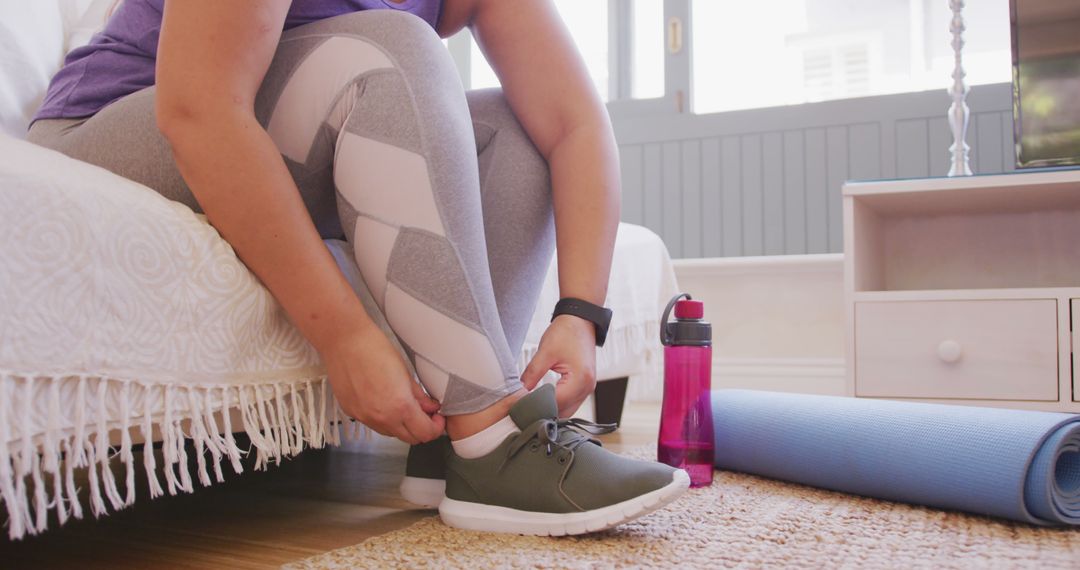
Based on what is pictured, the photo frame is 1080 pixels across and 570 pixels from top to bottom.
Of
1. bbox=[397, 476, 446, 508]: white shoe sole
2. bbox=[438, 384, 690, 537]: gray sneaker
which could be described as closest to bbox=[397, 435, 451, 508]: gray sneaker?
bbox=[397, 476, 446, 508]: white shoe sole

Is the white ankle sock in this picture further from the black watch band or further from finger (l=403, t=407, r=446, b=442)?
the black watch band

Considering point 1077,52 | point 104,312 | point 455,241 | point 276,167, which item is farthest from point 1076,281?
point 104,312

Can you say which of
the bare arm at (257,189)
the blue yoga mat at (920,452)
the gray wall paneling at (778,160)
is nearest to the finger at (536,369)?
the bare arm at (257,189)

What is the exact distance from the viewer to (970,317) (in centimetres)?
141

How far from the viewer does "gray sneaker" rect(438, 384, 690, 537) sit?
0.66 meters

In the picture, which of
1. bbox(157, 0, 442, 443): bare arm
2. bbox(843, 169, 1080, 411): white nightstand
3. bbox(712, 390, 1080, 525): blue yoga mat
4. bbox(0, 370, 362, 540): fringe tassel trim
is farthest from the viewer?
bbox(843, 169, 1080, 411): white nightstand

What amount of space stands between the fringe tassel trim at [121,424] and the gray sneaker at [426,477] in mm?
94

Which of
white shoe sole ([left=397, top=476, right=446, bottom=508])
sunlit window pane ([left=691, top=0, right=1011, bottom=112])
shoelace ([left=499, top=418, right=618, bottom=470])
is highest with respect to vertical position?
sunlit window pane ([left=691, top=0, right=1011, bottom=112])

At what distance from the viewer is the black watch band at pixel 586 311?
Answer: 31.3 inches

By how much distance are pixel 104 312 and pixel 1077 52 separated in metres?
1.68

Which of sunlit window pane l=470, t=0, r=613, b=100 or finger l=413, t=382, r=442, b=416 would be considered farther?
sunlit window pane l=470, t=0, r=613, b=100

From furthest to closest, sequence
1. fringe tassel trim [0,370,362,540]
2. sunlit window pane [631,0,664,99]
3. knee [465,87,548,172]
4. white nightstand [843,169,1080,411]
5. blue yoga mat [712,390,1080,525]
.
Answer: sunlit window pane [631,0,664,99], white nightstand [843,169,1080,411], knee [465,87,548,172], blue yoga mat [712,390,1080,525], fringe tassel trim [0,370,362,540]

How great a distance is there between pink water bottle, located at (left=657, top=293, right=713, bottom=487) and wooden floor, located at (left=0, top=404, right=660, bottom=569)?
1.00 ft

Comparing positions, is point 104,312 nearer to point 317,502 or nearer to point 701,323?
point 317,502
